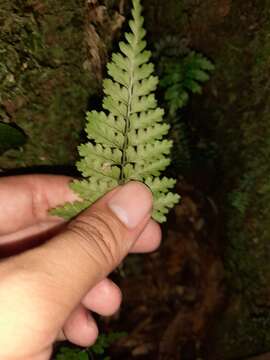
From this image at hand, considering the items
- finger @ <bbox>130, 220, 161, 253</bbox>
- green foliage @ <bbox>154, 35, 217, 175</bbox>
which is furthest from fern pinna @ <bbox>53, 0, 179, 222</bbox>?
green foliage @ <bbox>154, 35, 217, 175</bbox>

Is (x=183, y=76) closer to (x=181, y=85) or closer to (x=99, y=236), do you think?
(x=181, y=85)

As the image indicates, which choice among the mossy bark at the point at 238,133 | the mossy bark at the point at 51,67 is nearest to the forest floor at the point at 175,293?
the mossy bark at the point at 238,133

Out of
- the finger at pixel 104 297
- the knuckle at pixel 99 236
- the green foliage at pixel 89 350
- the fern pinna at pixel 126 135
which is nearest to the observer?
the fern pinna at pixel 126 135

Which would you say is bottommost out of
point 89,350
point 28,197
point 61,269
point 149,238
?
point 89,350

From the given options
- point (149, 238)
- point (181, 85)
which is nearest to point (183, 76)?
point (181, 85)

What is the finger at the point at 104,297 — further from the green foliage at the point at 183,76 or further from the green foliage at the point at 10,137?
the green foliage at the point at 183,76

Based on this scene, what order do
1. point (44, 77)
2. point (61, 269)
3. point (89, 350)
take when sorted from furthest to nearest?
point (89, 350) < point (44, 77) < point (61, 269)
